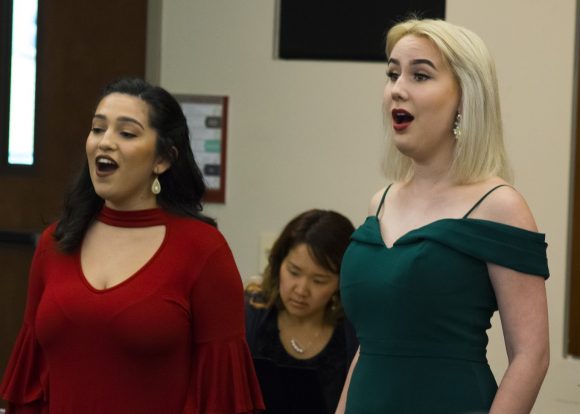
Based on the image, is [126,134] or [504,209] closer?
[504,209]

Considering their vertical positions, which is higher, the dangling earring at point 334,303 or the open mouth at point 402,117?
the open mouth at point 402,117

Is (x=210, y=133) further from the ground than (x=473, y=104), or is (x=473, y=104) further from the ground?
(x=473, y=104)

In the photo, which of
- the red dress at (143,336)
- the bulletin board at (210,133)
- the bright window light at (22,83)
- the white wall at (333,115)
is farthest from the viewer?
the bright window light at (22,83)

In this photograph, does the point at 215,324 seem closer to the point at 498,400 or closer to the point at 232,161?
the point at 498,400

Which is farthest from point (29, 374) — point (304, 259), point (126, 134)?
point (304, 259)

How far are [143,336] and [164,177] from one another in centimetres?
41

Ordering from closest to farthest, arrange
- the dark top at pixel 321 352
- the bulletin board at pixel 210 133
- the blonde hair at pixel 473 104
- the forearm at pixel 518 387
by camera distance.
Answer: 1. the forearm at pixel 518 387
2. the blonde hair at pixel 473 104
3. the dark top at pixel 321 352
4. the bulletin board at pixel 210 133

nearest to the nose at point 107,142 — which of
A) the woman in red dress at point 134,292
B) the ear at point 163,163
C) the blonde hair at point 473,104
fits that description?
the woman in red dress at point 134,292

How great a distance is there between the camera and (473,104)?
2.16 meters

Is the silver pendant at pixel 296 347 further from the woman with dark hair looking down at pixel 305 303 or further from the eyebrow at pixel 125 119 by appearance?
the eyebrow at pixel 125 119

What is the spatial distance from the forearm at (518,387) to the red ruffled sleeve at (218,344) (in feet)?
1.91

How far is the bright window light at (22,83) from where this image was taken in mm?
4156

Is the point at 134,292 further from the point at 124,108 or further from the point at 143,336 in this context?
the point at 124,108

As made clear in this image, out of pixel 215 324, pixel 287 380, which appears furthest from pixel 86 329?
pixel 287 380
